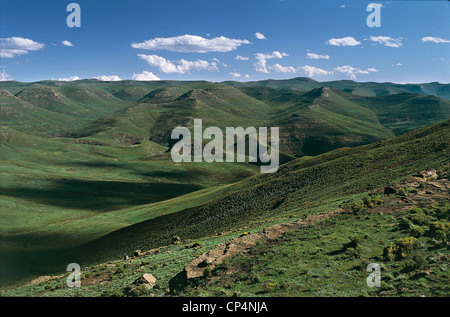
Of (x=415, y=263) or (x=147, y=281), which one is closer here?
(x=415, y=263)

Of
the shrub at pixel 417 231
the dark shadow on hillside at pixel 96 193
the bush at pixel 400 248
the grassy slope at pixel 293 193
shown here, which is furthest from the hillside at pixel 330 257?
the dark shadow on hillside at pixel 96 193

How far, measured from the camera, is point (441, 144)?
48125 millimetres

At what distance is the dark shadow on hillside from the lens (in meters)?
116

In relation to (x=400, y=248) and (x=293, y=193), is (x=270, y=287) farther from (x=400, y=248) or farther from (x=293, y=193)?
(x=293, y=193)

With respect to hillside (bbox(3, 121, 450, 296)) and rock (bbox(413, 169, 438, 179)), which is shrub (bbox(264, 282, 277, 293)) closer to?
hillside (bbox(3, 121, 450, 296))

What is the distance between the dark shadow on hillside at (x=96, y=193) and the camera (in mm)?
116000

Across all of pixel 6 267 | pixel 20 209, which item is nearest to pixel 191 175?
pixel 20 209

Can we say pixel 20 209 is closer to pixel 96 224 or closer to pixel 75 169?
pixel 96 224

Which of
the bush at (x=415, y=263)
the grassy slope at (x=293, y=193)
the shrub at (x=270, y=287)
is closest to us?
the bush at (x=415, y=263)

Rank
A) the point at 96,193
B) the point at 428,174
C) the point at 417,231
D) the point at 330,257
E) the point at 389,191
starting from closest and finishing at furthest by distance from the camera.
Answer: the point at 417,231 → the point at 330,257 → the point at 389,191 → the point at 428,174 → the point at 96,193

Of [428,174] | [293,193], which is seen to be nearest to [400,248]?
[428,174]

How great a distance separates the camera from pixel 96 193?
128125 millimetres

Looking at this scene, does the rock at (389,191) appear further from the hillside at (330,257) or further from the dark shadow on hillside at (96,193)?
the dark shadow on hillside at (96,193)

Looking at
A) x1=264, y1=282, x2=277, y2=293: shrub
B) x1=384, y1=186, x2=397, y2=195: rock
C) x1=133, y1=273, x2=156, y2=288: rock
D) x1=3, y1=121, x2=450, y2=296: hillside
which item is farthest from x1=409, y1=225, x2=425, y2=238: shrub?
x1=133, y1=273, x2=156, y2=288: rock
